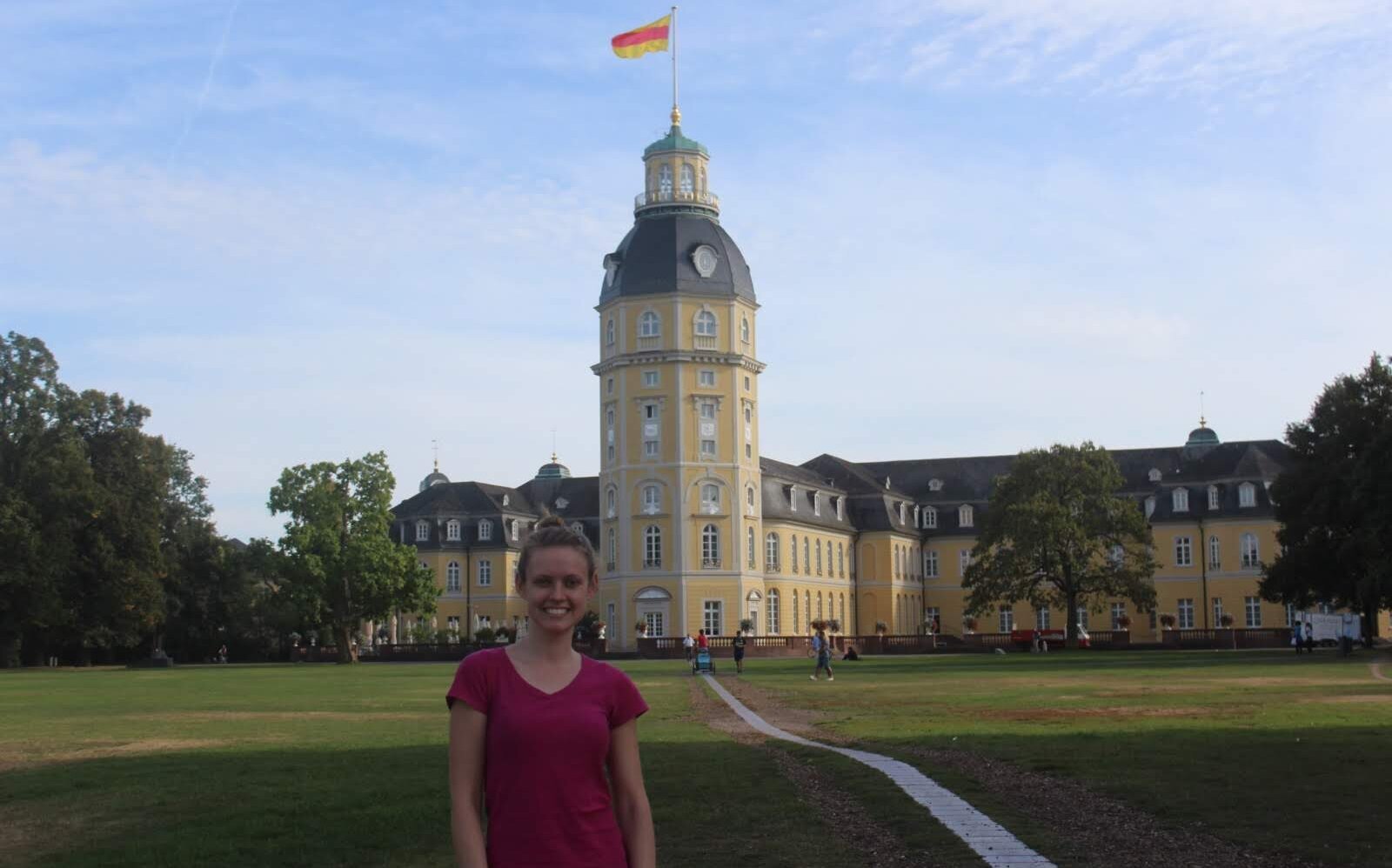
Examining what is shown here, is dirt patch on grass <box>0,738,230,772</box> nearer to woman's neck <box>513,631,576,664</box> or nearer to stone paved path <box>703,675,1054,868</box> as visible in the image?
stone paved path <box>703,675,1054,868</box>

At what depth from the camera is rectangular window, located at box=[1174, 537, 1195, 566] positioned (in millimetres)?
104500

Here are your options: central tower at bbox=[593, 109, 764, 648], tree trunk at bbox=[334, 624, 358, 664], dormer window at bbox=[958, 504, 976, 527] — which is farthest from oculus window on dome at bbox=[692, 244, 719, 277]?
dormer window at bbox=[958, 504, 976, 527]

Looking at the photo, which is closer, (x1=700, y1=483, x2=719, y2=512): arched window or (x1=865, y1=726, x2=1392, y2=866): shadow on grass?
(x1=865, y1=726, x2=1392, y2=866): shadow on grass

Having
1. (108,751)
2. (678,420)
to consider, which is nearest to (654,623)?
(678,420)

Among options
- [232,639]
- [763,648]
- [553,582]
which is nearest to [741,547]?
[763,648]

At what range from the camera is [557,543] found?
5.86 metres

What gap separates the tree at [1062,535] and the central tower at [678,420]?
16220 millimetres

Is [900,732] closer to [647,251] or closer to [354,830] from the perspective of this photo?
[354,830]

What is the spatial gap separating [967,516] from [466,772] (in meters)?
→ 112

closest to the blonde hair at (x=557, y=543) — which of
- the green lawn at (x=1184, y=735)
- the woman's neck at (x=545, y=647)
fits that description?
the woman's neck at (x=545, y=647)

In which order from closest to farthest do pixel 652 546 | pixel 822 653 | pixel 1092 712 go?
pixel 1092 712 < pixel 822 653 < pixel 652 546

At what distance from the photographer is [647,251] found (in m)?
93.3

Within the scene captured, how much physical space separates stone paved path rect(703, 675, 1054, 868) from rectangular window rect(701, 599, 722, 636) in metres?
68.2

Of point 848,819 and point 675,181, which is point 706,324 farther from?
point 848,819
